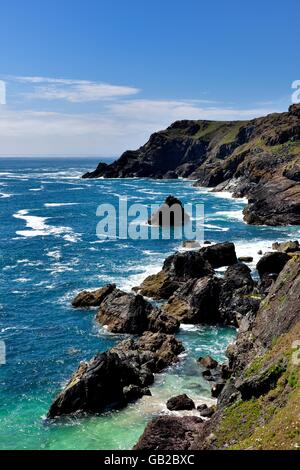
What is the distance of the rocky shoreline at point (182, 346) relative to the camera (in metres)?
31.1

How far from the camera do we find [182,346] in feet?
167

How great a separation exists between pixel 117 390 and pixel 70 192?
536 feet

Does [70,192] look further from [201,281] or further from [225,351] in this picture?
[225,351]

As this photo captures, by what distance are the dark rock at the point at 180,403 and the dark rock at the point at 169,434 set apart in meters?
3.77

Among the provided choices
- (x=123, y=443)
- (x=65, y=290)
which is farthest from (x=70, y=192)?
(x=123, y=443)

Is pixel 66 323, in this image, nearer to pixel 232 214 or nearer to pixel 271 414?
pixel 271 414

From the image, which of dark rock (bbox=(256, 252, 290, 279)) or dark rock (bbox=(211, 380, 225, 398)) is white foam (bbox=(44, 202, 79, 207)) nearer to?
dark rock (bbox=(256, 252, 290, 279))

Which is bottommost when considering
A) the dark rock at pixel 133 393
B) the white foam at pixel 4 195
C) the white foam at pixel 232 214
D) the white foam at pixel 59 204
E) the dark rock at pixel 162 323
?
the dark rock at pixel 133 393

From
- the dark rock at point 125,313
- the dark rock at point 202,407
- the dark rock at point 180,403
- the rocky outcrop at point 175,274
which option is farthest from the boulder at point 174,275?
the dark rock at point 202,407

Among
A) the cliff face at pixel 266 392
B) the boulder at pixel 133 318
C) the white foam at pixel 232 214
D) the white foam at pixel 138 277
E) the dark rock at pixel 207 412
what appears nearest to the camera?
the cliff face at pixel 266 392

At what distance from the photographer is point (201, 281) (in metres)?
63.0

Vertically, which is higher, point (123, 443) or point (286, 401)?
point (286, 401)

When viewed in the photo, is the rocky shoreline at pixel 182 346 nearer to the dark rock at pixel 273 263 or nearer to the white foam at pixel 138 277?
the dark rock at pixel 273 263

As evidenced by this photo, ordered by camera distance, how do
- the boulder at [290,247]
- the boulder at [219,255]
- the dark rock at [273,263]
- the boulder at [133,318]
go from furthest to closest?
the boulder at [290,247] < the boulder at [219,255] < the dark rock at [273,263] < the boulder at [133,318]
